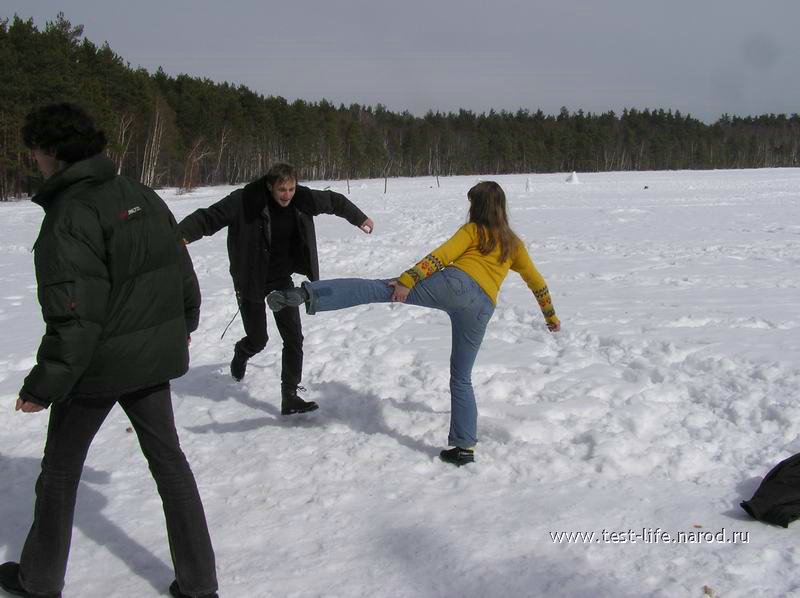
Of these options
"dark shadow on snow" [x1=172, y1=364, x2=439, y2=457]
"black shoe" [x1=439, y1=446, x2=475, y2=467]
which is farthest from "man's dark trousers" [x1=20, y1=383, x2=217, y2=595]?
"dark shadow on snow" [x1=172, y1=364, x2=439, y2=457]

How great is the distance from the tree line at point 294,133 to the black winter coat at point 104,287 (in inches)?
19.0

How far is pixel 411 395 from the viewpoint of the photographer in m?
5.00

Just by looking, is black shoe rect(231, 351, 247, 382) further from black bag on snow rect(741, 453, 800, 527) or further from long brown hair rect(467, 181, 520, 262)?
black bag on snow rect(741, 453, 800, 527)

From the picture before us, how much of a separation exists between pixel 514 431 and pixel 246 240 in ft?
6.81

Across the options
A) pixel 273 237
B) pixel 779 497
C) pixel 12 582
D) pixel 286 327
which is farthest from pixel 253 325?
pixel 779 497

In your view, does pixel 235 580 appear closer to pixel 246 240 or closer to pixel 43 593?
pixel 43 593

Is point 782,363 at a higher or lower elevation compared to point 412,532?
higher

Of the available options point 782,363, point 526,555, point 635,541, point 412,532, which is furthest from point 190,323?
point 782,363

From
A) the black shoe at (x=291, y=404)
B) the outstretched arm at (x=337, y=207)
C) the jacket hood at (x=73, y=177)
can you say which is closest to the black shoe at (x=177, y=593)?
the jacket hood at (x=73, y=177)

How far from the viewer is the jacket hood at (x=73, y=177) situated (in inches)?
90.0

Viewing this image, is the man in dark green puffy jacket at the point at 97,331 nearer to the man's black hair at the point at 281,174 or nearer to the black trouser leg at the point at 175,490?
the black trouser leg at the point at 175,490

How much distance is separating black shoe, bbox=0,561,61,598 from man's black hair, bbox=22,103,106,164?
1614 mm

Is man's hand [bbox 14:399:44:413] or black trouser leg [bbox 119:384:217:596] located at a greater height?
man's hand [bbox 14:399:44:413]

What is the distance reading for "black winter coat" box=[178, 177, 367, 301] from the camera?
4.39 metres
